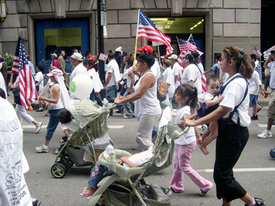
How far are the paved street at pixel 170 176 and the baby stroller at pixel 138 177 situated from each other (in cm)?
77

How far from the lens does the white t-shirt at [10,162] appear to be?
2.25 meters

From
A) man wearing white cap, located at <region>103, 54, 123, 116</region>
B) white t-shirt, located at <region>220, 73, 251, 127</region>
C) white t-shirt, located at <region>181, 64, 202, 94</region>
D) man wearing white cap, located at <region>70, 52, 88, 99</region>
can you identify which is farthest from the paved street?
man wearing white cap, located at <region>103, 54, 123, 116</region>

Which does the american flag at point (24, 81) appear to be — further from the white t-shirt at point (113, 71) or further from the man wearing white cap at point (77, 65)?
the white t-shirt at point (113, 71)

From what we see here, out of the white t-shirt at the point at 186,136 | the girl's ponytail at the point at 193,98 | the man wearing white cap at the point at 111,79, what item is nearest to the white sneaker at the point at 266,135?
the white t-shirt at the point at 186,136

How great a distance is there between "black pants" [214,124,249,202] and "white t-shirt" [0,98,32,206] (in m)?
2.09

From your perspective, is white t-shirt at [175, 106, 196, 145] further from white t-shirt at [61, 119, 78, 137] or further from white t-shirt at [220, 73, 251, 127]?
white t-shirt at [61, 119, 78, 137]

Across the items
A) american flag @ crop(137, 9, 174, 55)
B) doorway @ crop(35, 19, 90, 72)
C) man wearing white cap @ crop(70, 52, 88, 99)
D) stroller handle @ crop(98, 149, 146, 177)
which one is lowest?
stroller handle @ crop(98, 149, 146, 177)

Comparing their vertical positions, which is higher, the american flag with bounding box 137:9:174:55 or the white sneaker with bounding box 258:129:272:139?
the american flag with bounding box 137:9:174:55

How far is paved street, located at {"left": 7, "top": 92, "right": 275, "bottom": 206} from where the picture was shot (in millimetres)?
4430

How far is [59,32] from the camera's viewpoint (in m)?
18.6

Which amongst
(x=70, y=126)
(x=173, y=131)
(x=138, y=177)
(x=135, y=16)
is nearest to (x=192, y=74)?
(x=70, y=126)

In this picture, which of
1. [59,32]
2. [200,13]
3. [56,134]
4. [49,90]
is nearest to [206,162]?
[49,90]

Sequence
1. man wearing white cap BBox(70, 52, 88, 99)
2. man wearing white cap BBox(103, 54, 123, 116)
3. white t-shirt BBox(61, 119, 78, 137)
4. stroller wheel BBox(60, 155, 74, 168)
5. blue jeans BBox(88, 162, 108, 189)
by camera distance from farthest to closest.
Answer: man wearing white cap BBox(103, 54, 123, 116) < man wearing white cap BBox(70, 52, 88, 99) < white t-shirt BBox(61, 119, 78, 137) < stroller wheel BBox(60, 155, 74, 168) < blue jeans BBox(88, 162, 108, 189)

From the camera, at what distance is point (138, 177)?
11.7 ft
